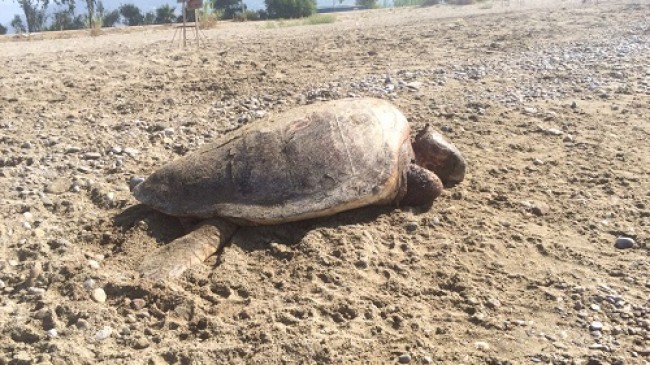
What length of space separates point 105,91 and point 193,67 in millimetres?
1772

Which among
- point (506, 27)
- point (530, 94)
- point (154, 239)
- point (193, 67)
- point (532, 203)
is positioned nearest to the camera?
point (154, 239)

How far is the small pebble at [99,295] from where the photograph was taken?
380 cm

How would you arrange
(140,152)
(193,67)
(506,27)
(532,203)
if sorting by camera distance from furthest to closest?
1. (506,27)
2. (193,67)
3. (140,152)
4. (532,203)

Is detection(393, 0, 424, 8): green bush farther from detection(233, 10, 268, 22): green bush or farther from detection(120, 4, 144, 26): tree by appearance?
detection(120, 4, 144, 26): tree

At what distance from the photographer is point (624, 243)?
4.36m

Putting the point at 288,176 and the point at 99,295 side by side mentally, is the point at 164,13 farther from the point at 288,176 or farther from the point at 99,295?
the point at 99,295

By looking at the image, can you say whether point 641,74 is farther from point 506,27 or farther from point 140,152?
point 140,152

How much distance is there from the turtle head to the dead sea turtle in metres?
0.25

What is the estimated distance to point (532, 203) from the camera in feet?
16.4

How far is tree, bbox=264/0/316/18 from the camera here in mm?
29281

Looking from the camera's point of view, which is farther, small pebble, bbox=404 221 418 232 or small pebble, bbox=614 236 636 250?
small pebble, bbox=404 221 418 232

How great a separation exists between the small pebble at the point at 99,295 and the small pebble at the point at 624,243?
3445 millimetres

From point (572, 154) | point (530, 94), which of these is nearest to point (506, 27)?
point (530, 94)

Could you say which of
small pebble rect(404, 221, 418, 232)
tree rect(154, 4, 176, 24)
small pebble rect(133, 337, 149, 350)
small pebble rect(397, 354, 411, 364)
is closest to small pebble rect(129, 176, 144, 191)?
small pebble rect(133, 337, 149, 350)
